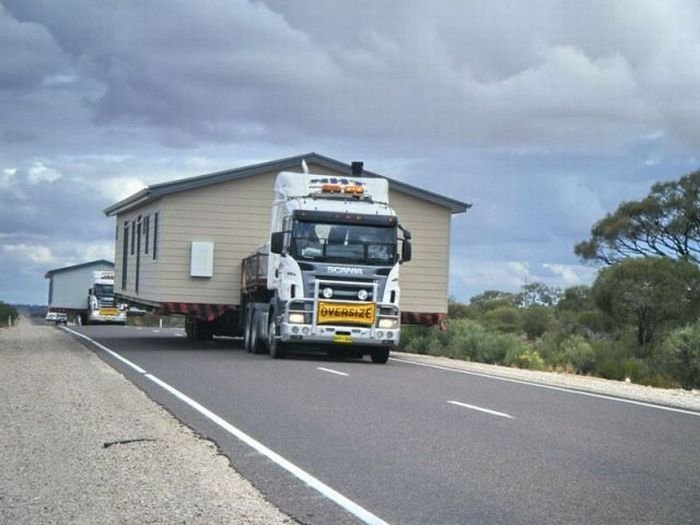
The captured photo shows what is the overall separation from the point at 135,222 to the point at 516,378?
1930 cm

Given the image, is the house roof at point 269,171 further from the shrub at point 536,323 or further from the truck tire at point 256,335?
the shrub at point 536,323

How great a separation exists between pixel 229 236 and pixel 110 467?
22524 millimetres

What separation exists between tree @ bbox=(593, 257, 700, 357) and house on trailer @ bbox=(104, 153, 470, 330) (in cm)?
1184

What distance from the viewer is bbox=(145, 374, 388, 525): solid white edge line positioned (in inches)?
315

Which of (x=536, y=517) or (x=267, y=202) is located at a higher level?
(x=267, y=202)

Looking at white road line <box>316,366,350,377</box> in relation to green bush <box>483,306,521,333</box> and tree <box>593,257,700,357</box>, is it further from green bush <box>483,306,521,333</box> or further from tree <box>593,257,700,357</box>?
green bush <box>483,306,521,333</box>

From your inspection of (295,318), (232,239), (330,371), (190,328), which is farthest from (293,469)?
(190,328)

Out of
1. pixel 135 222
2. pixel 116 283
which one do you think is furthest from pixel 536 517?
pixel 116 283

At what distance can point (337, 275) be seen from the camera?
24750 mm

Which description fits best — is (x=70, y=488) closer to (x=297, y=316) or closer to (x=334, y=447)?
(x=334, y=447)

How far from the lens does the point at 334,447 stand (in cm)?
1118

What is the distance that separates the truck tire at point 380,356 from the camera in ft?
84.4

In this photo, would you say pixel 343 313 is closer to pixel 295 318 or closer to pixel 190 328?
pixel 295 318

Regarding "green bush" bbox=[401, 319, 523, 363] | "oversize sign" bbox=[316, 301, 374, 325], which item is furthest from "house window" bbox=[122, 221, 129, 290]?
"oversize sign" bbox=[316, 301, 374, 325]
